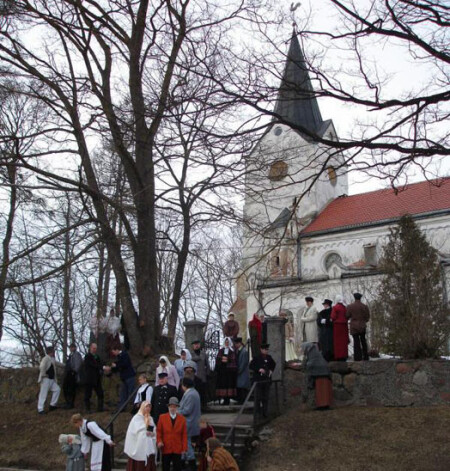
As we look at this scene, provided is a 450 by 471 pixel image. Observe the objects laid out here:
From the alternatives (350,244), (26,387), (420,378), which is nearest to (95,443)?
(420,378)

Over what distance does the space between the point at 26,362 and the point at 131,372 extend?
46.7 ft

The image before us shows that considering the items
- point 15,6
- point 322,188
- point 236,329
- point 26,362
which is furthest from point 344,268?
point 15,6

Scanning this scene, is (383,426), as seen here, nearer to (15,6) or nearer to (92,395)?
(92,395)

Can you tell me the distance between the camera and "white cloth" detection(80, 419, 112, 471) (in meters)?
9.67

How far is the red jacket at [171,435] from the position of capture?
31.6 feet

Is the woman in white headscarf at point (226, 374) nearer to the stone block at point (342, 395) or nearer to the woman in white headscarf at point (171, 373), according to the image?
the woman in white headscarf at point (171, 373)

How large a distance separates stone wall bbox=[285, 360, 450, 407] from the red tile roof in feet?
75.0

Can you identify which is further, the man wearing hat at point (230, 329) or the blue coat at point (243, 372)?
the man wearing hat at point (230, 329)

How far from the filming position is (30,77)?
1598 cm

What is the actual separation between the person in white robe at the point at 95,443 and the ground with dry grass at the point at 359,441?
8.00 feet

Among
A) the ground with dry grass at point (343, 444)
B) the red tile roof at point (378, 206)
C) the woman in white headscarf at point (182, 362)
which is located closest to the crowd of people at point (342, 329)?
the ground with dry grass at point (343, 444)

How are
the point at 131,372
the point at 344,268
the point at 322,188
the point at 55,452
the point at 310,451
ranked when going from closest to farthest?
the point at 310,451 < the point at 55,452 < the point at 131,372 < the point at 344,268 < the point at 322,188

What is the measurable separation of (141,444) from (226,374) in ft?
14.8

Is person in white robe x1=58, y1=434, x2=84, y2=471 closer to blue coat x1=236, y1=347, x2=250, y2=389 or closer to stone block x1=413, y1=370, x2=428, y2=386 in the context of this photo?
blue coat x1=236, y1=347, x2=250, y2=389
